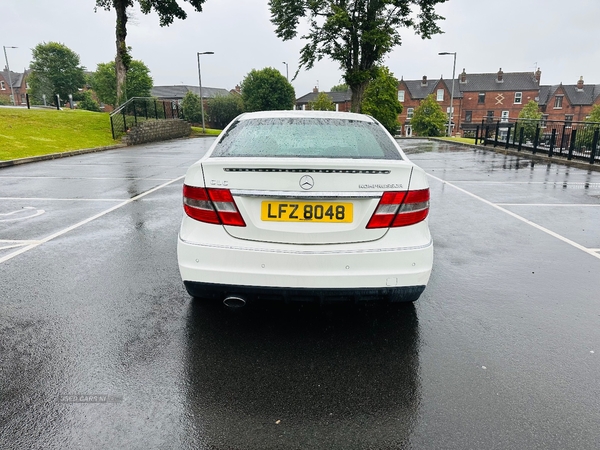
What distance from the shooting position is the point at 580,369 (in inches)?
109

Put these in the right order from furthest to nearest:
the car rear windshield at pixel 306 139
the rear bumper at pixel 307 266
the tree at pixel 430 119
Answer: the tree at pixel 430 119 → the car rear windshield at pixel 306 139 → the rear bumper at pixel 307 266

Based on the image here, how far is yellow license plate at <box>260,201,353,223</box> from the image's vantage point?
2.84 metres

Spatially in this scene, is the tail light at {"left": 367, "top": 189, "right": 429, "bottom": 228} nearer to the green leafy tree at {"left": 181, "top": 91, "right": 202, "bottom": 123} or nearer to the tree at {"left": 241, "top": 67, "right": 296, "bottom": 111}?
the tree at {"left": 241, "top": 67, "right": 296, "bottom": 111}

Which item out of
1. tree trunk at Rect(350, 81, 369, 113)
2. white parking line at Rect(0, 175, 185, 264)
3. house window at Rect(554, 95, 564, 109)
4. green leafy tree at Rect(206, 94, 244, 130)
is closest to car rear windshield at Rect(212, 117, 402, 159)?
white parking line at Rect(0, 175, 185, 264)

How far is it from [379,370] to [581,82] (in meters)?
91.5

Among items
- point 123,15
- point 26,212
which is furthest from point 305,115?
point 123,15

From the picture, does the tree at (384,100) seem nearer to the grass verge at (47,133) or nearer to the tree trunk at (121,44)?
the tree trunk at (121,44)

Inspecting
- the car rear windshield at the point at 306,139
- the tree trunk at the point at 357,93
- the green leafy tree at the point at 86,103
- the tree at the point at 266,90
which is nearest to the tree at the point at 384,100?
the tree at the point at 266,90

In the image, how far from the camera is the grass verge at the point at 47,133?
15.6 meters

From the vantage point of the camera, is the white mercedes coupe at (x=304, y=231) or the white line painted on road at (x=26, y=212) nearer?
the white mercedes coupe at (x=304, y=231)

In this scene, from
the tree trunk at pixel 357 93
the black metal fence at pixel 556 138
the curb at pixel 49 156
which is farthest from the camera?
the tree trunk at pixel 357 93

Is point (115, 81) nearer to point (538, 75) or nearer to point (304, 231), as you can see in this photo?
point (538, 75)

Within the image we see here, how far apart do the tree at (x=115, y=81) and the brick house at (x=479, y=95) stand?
47.1 m

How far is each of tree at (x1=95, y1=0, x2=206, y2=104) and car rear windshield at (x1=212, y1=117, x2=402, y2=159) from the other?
25.1m
